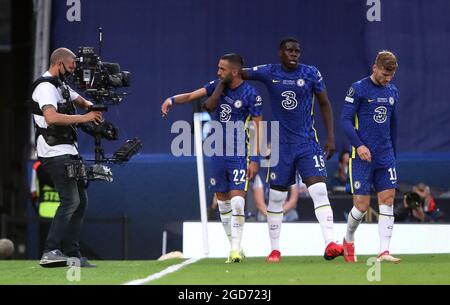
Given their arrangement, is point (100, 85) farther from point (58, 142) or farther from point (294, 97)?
point (294, 97)

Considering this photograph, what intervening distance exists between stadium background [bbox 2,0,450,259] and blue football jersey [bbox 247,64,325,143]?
208 inches

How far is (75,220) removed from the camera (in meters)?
12.7

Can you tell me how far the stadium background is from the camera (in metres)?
18.2

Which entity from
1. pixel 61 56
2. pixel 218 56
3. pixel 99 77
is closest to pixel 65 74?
pixel 61 56

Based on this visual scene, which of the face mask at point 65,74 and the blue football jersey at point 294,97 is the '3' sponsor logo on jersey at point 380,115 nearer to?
the blue football jersey at point 294,97

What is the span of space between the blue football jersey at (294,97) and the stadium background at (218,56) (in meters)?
5.27

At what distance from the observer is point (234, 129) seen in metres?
13.2

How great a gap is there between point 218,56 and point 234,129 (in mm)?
5265

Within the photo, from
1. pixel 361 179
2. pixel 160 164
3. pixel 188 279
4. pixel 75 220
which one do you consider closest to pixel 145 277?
pixel 188 279

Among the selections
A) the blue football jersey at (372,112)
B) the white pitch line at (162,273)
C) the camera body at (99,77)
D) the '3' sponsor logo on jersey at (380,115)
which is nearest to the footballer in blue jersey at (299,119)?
the blue football jersey at (372,112)

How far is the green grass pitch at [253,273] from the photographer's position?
34.7ft

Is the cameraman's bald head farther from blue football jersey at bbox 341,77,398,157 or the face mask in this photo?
blue football jersey at bbox 341,77,398,157

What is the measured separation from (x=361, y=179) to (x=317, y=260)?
1080 millimetres

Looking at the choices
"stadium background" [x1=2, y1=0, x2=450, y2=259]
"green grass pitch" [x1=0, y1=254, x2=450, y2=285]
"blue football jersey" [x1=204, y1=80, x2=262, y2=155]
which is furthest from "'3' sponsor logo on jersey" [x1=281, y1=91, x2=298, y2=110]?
"stadium background" [x1=2, y1=0, x2=450, y2=259]
